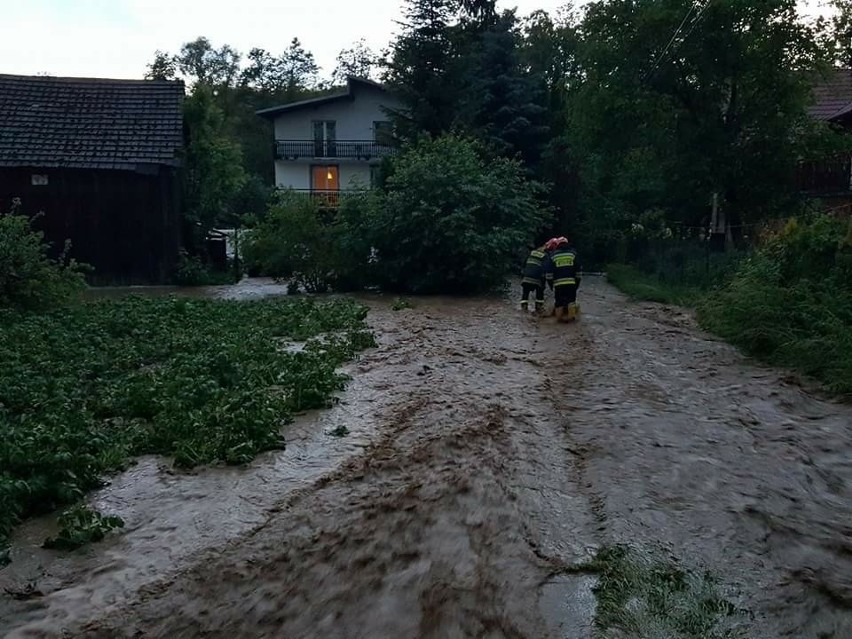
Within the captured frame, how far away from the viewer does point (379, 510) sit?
640cm

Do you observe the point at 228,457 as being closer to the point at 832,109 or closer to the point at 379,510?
Result: the point at 379,510

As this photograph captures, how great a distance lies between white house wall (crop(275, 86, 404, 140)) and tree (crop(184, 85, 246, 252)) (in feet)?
71.5

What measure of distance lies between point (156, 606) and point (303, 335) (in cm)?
879

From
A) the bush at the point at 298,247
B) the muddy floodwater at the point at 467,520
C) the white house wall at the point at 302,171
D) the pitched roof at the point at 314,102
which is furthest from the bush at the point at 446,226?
the white house wall at the point at 302,171

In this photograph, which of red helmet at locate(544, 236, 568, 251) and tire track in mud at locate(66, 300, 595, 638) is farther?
red helmet at locate(544, 236, 568, 251)

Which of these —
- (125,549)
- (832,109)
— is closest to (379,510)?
(125,549)

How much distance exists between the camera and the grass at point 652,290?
19.7 metres

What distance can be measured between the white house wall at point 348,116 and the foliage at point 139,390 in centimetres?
3638

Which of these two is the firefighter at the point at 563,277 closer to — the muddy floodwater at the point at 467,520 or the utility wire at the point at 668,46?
the muddy floodwater at the point at 467,520

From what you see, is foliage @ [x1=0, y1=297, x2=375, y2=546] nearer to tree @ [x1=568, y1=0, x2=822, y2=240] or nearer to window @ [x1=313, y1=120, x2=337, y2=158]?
tree @ [x1=568, y1=0, x2=822, y2=240]

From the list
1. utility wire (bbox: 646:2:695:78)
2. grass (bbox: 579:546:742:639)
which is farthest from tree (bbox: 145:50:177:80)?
grass (bbox: 579:546:742:639)

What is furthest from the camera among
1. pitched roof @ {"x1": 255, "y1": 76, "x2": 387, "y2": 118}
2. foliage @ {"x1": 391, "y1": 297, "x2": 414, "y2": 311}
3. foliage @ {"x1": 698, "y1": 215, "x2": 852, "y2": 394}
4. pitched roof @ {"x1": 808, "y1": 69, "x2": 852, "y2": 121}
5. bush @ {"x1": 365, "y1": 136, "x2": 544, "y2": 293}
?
pitched roof @ {"x1": 255, "y1": 76, "x2": 387, "y2": 118}

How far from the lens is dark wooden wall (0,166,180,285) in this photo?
23.0m

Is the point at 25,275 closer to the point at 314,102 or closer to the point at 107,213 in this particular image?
the point at 107,213
